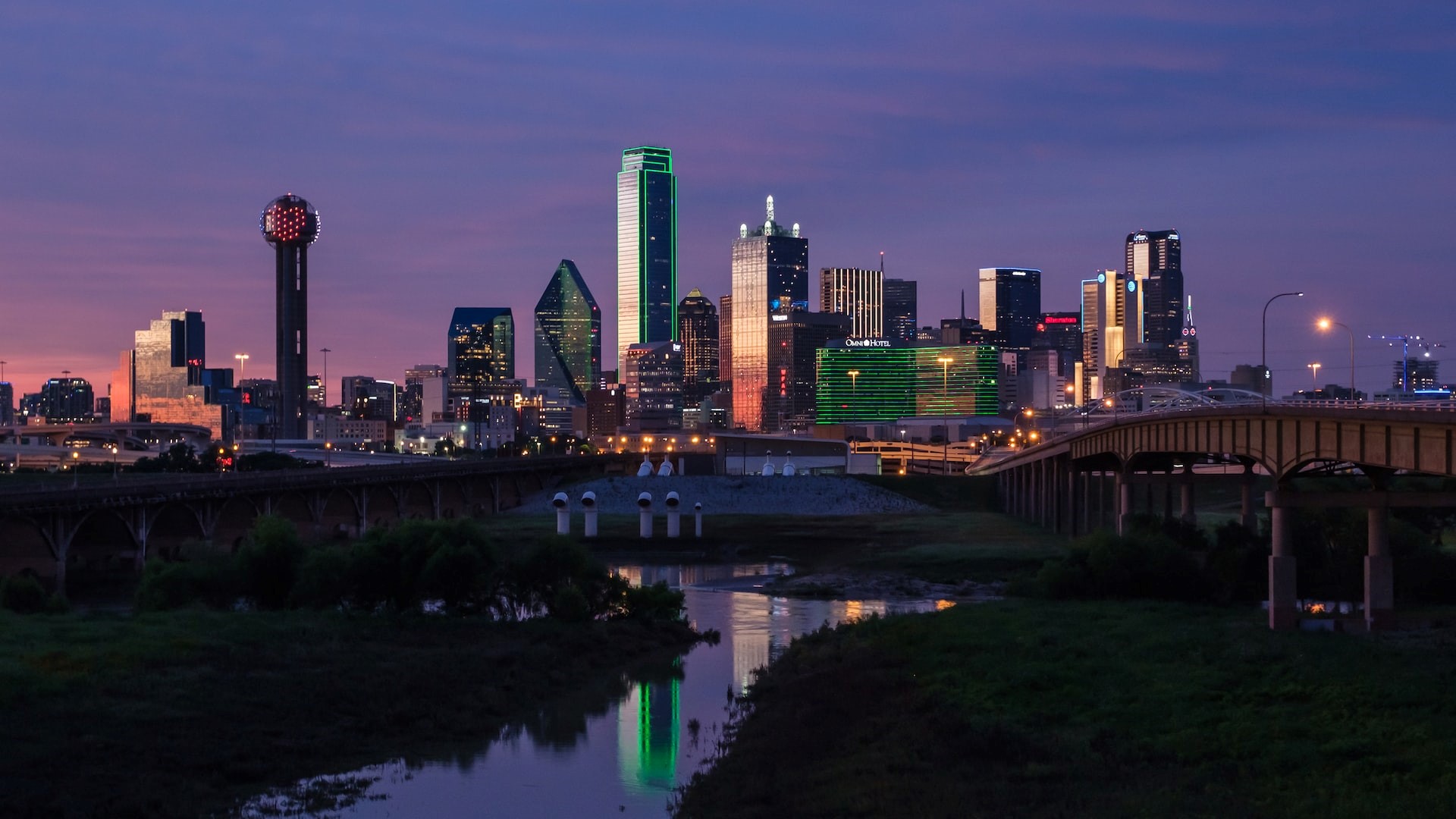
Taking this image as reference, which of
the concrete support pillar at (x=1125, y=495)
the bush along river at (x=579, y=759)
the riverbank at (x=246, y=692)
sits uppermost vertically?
the concrete support pillar at (x=1125, y=495)

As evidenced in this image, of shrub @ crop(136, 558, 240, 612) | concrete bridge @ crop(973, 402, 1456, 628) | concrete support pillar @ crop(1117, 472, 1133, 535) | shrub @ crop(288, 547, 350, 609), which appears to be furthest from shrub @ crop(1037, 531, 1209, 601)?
shrub @ crop(136, 558, 240, 612)

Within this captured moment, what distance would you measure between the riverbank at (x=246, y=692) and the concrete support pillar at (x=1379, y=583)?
26540 mm

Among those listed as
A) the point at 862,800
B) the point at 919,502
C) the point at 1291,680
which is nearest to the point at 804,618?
the point at 1291,680

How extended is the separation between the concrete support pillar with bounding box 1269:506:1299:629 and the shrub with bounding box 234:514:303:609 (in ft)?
129

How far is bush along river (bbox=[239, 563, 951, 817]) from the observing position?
3756cm

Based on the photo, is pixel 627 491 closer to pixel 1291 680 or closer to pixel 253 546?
pixel 253 546

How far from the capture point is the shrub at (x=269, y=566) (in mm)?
67500

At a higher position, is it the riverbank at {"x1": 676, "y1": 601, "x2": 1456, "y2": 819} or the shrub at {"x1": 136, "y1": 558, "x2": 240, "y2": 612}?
the shrub at {"x1": 136, "y1": 558, "x2": 240, "y2": 612}

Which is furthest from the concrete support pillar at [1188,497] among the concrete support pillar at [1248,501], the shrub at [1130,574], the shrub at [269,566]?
the shrub at [269,566]

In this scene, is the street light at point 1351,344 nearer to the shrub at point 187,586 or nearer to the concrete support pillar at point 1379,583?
the concrete support pillar at point 1379,583

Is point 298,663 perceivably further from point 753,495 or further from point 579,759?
point 753,495

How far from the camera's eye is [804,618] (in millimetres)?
75688

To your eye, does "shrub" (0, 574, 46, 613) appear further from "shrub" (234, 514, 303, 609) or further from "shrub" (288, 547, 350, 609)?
"shrub" (288, 547, 350, 609)

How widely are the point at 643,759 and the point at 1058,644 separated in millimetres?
16690
